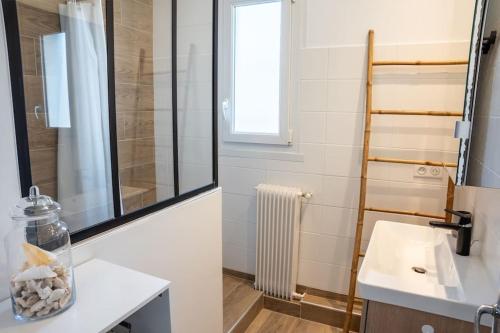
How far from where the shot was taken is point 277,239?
235cm

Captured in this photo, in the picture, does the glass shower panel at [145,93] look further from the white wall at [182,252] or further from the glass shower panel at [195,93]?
the white wall at [182,252]

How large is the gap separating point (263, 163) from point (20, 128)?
1723 millimetres

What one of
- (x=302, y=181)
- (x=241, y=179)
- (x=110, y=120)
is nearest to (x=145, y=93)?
(x=110, y=120)

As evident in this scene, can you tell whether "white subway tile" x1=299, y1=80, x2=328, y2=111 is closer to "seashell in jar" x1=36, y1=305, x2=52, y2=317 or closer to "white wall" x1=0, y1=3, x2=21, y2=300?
"white wall" x1=0, y1=3, x2=21, y2=300

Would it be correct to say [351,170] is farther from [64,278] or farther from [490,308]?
[64,278]

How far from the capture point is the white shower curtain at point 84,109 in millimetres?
1560

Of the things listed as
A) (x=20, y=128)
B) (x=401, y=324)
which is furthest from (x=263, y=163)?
(x=20, y=128)

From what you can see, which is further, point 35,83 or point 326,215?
point 326,215

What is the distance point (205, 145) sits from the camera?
1.81 meters

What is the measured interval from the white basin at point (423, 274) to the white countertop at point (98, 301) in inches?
28.9

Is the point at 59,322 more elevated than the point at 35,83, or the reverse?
the point at 35,83

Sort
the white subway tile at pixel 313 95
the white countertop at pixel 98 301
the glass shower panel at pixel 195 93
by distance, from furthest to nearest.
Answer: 1. the white subway tile at pixel 313 95
2. the glass shower panel at pixel 195 93
3. the white countertop at pixel 98 301

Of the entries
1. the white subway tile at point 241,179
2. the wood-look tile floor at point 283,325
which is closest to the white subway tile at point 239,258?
the wood-look tile floor at point 283,325

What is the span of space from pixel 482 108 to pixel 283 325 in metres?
1.87
